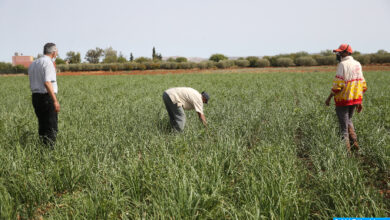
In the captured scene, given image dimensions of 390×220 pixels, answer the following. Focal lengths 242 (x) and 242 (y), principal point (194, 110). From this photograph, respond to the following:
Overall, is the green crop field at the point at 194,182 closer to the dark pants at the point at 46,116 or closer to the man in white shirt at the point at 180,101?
the dark pants at the point at 46,116

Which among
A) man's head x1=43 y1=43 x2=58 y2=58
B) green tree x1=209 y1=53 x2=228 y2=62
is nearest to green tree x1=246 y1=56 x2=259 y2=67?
green tree x1=209 y1=53 x2=228 y2=62

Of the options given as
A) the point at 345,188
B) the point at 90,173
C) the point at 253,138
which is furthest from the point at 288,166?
the point at 90,173

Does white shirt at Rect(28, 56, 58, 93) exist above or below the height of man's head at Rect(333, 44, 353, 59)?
below

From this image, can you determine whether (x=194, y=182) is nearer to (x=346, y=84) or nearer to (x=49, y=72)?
(x=49, y=72)

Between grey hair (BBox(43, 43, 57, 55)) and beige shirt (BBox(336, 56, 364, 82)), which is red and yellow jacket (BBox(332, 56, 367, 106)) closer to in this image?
beige shirt (BBox(336, 56, 364, 82))

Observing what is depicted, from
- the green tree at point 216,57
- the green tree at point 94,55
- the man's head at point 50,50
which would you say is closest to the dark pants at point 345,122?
the man's head at point 50,50

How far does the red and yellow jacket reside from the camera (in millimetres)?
4328

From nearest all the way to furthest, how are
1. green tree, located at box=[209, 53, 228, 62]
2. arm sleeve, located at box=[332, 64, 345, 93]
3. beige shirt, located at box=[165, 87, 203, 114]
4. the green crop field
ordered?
1. the green crop field
2. arm sleeve, located at box=[332, 64, 345, 93]
3. beige shirt, located at box=[165, 87, 203, 114]
4. green tree, located at box=[209, 53, 228, 62]

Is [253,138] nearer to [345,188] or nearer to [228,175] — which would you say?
[228,175]

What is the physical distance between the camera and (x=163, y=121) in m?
6.34

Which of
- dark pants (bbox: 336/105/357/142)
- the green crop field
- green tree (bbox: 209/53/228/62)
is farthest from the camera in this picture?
green tree (bbox: 209/53/228/62)

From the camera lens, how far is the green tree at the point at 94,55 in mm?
101075

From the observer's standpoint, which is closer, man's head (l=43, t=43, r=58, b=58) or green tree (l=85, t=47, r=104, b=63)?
man's head (l=43, t=43, r=58, b=58)

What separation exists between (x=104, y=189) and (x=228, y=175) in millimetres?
1667
